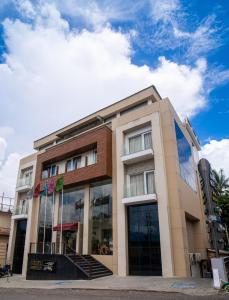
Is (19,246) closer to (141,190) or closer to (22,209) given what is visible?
(22,209)

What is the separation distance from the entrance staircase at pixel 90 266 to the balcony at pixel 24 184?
11791 millimetres

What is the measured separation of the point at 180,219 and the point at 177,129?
7.82m

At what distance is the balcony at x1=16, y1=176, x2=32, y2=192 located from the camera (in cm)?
2801

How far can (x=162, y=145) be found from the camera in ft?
62.1

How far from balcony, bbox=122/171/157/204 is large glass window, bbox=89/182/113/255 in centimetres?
237

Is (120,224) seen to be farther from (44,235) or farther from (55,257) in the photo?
(44,235)

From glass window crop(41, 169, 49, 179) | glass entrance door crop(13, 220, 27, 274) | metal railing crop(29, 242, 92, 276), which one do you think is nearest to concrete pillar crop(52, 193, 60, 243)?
metal railing crop(29, 242, 92, 276)

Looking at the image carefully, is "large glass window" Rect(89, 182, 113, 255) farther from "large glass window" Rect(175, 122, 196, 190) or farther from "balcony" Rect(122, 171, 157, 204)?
"large glass window" Rect(175, 122, 196, 190)

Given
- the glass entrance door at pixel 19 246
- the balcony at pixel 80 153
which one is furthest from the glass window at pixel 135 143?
the glass entrance door at pixel 19 246

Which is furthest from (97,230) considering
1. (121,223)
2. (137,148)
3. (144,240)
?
(137,148)

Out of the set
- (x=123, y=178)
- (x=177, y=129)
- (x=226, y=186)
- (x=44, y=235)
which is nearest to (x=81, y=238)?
(x=44, y=235)

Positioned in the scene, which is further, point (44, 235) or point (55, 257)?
point (44, 235)

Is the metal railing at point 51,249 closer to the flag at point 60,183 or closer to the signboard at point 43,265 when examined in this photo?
the signboard at point 43,265

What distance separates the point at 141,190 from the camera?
1872 cm
